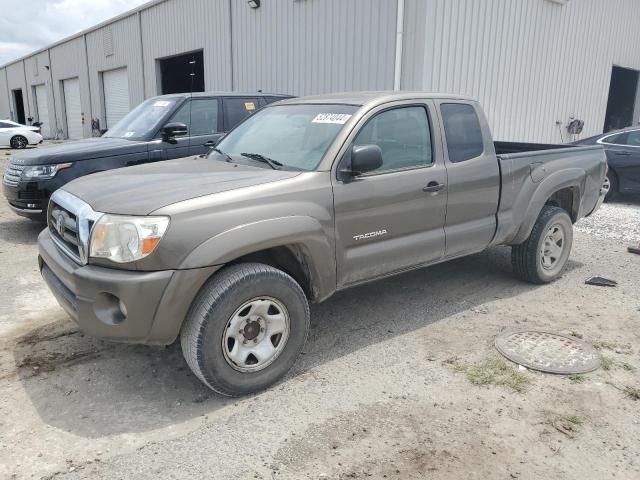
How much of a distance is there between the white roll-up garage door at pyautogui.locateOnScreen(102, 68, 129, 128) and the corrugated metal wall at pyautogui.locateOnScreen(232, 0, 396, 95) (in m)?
9.68

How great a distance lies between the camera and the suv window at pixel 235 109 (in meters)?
7.77

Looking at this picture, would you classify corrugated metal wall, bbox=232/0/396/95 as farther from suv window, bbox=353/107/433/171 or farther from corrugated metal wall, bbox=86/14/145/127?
corrugated metal wall, bbox=86/14/145/127

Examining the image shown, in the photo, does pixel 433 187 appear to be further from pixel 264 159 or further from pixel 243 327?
pixel 243 327

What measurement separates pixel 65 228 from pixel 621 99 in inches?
797

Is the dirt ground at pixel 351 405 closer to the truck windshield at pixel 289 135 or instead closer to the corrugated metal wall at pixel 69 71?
the truck windshield at pixel 289 135

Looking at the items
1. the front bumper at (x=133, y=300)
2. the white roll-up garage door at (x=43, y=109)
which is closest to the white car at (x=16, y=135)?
the white roll-up garage door at (x=43, y=109)

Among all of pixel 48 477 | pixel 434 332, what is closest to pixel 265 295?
pixel 48 477

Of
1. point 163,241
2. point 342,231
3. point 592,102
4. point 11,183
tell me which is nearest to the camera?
point 163,241

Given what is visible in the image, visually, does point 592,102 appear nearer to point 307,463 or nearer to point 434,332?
point 434,332

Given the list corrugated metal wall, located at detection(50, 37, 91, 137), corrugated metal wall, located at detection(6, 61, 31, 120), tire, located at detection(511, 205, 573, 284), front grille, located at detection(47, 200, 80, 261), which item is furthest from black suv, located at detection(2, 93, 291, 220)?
corrugated metal wall, located at detection(6, 61, 31, 120)

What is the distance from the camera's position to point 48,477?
2570 mm

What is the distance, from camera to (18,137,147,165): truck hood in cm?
673

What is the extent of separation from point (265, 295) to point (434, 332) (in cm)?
171

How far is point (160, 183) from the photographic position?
135 inches
